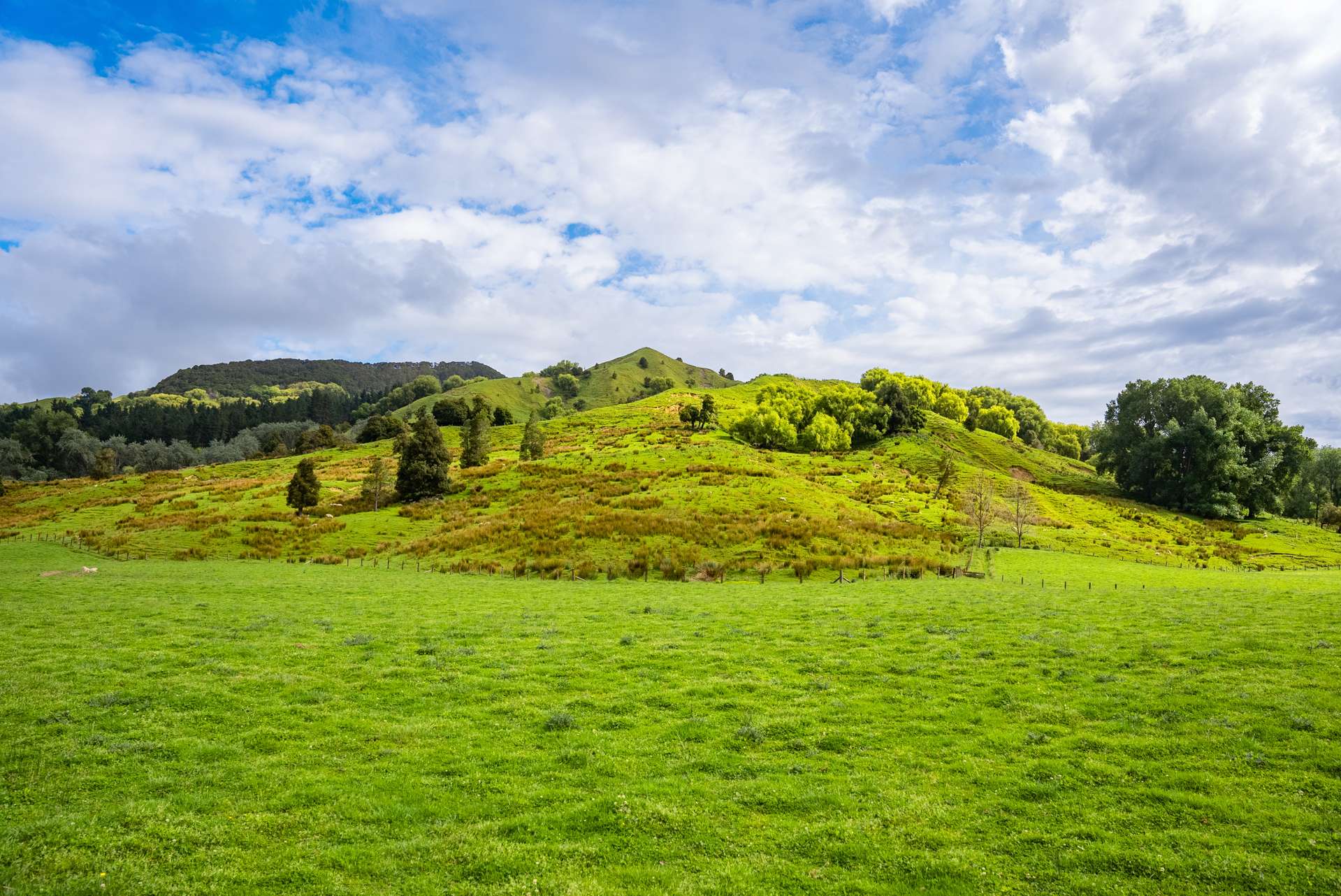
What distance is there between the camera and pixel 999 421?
534 feet

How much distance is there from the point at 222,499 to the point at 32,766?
238 feet

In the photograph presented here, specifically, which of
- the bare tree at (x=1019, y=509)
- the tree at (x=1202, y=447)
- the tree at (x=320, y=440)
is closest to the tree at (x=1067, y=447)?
the tree at (x=1202, y=447)

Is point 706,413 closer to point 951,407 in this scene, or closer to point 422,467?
point 951,407

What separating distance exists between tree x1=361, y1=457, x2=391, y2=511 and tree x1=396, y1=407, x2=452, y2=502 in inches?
84.6

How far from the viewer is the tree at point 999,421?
161 meters

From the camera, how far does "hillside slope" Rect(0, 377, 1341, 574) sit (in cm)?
4603

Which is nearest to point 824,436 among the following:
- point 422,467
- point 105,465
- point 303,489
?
point 422,467

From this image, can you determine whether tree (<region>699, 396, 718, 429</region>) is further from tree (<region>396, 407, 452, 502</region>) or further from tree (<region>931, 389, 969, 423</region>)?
tree (<region>396, 407, 452, 502</region>)

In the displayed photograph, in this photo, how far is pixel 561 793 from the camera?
1063 cm

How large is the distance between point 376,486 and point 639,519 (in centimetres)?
3503

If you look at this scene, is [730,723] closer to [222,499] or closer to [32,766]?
[32,766]

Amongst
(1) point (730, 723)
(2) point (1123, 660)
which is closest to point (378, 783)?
(1) point (730, 723)

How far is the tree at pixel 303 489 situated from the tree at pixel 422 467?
833 cm

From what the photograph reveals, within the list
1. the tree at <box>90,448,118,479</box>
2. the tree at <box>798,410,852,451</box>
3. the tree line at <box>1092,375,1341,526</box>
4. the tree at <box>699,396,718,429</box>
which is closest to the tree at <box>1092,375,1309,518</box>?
the tree line at <box>1092,375,1341,526</box>
